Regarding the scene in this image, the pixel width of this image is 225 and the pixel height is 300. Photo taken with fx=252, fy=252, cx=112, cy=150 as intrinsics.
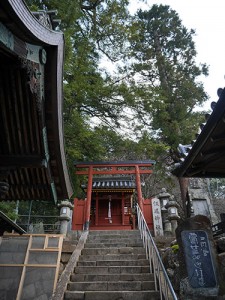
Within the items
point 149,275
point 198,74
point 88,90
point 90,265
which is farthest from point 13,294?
point 198,74

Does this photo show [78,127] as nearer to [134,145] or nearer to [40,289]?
[134,145]

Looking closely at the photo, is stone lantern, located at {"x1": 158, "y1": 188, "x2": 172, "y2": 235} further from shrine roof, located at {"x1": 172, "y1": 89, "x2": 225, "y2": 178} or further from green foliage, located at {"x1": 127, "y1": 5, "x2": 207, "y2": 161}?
shrine roof, located at {"x1": 172, "y1": 89, "x2": 225, "y2": 178}

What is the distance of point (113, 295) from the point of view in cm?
534

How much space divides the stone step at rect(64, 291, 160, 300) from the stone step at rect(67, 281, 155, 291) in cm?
38

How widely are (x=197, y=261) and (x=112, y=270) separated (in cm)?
256

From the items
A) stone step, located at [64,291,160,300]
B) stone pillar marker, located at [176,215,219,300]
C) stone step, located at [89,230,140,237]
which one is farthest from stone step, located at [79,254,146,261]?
stone step, located at [89,230,140,237]

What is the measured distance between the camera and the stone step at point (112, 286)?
5.71m

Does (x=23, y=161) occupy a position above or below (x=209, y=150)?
below

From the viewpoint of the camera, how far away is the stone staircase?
5.33 meters

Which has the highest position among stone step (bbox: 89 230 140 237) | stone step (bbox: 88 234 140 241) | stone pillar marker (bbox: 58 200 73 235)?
stone pillar marker (bbox: 58 200 73 235)

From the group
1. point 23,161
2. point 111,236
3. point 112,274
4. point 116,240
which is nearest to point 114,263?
point 112,274

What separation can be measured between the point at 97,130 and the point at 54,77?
9148mm

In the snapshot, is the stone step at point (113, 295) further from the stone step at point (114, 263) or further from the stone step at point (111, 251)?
the stone step at point (111, 251)

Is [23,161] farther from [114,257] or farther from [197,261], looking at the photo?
[114,257]
